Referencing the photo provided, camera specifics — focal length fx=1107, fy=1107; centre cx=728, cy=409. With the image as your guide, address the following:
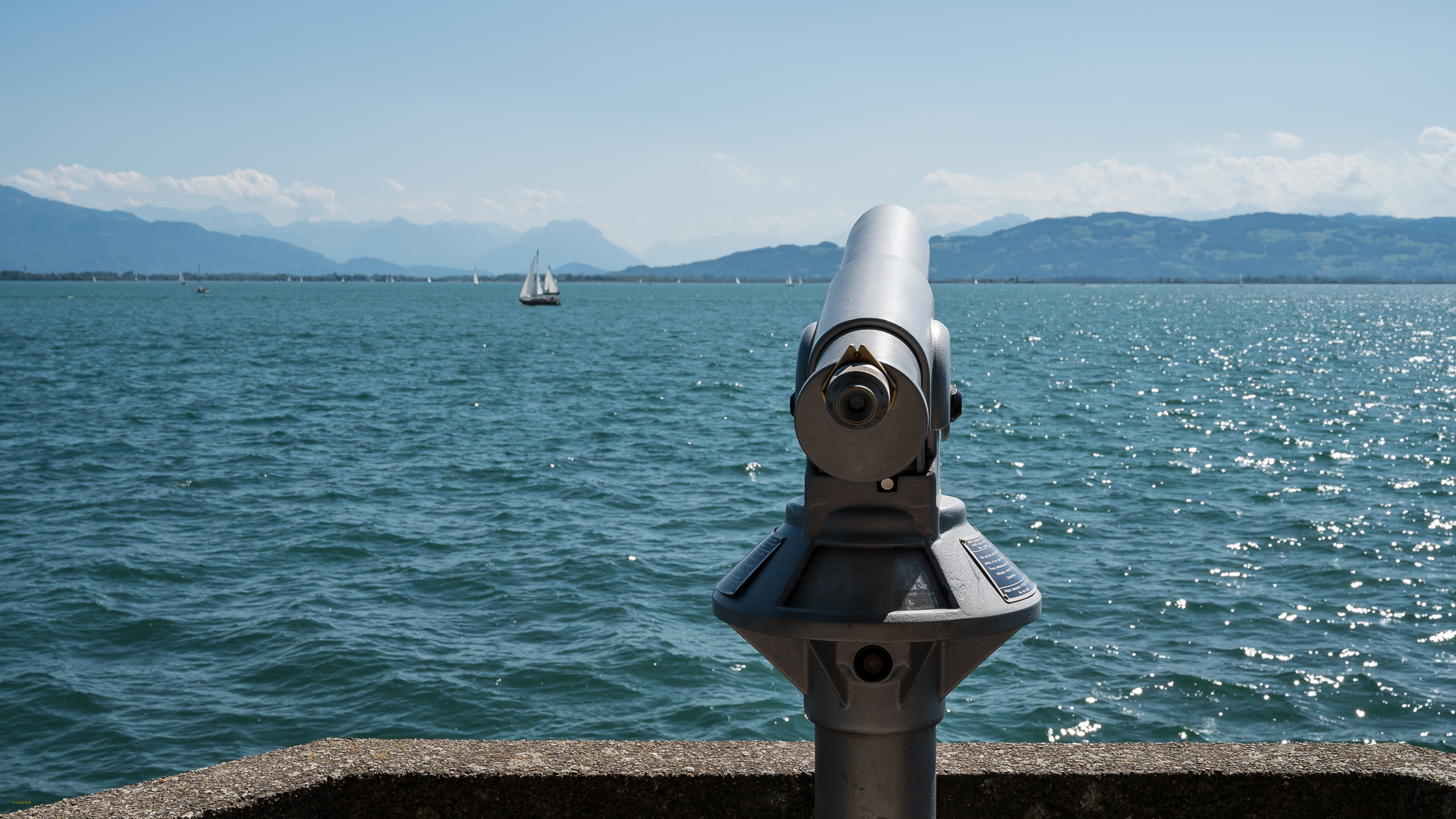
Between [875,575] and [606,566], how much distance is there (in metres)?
11.4

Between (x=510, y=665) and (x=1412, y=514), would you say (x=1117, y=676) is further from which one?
(x=1412, y=514)

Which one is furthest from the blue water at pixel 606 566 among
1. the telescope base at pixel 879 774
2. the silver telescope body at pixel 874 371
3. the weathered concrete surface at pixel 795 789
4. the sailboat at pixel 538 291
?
the sailboat at pixel 538 291

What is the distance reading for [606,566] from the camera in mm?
13281

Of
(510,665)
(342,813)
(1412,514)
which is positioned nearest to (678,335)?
(1412,514)

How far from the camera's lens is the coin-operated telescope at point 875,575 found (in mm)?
1971

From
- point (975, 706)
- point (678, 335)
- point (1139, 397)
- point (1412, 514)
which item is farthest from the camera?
point (678, 335)

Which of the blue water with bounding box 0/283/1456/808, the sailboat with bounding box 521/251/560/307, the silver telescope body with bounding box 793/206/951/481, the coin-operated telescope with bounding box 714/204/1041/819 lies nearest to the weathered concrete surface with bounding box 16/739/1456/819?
the coin-operated telescope with bounding box 714/204/1041/819

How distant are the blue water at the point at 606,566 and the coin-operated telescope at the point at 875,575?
6.72 metres

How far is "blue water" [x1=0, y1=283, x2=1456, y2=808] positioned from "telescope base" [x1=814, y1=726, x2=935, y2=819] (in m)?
6.67

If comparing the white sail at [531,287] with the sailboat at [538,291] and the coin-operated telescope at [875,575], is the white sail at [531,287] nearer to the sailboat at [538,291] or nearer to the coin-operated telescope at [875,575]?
the sailboat at [538,291]

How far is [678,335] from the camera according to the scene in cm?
6900

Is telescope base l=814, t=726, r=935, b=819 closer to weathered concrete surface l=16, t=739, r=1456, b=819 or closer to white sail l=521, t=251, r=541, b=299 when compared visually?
weathered concrete surface l=16, t=739, r=1456, b=819

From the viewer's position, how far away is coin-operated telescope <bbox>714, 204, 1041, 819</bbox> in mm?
1971

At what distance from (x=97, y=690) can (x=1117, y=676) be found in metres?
9.12
